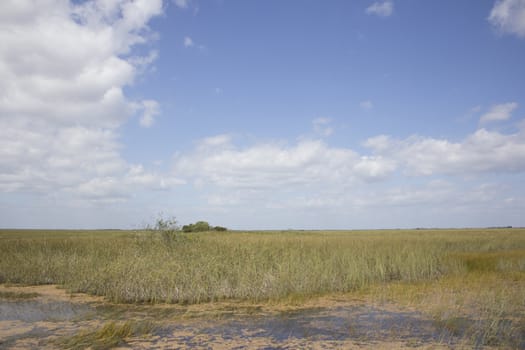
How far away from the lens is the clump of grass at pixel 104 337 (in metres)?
5.81

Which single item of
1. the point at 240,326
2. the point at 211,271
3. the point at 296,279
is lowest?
the point at 240,326

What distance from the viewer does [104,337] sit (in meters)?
6.09

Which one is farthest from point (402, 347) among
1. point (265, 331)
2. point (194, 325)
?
point (194, 325)

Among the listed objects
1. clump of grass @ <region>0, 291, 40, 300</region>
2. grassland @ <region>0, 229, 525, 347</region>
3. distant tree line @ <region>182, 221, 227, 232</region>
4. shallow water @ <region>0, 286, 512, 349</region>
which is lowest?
shallow water @ <region>0, 286, 512, 349</region>

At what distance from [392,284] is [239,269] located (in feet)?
16.2

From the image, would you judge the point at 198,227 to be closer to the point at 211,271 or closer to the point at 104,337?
the point at 211,271

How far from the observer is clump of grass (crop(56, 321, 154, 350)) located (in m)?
5.81

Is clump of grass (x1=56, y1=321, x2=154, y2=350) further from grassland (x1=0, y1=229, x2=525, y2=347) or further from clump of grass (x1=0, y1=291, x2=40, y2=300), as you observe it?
clump of grass (x1=0, y1=291, x2=40, y2=300)

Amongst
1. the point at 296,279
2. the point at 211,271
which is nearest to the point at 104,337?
the point at 211,271

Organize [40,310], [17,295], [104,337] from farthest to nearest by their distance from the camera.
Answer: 1. [17,295]
2. [40,310]
3. [104,337]

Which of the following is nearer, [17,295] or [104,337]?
[104,337]

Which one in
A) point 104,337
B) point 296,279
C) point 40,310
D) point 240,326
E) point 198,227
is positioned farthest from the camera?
point 198,227

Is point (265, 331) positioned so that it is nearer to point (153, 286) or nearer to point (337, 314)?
point (337, 314)

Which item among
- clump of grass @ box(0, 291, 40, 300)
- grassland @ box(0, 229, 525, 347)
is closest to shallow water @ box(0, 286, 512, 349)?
grassland @ box(0, 229, 525, 347)
